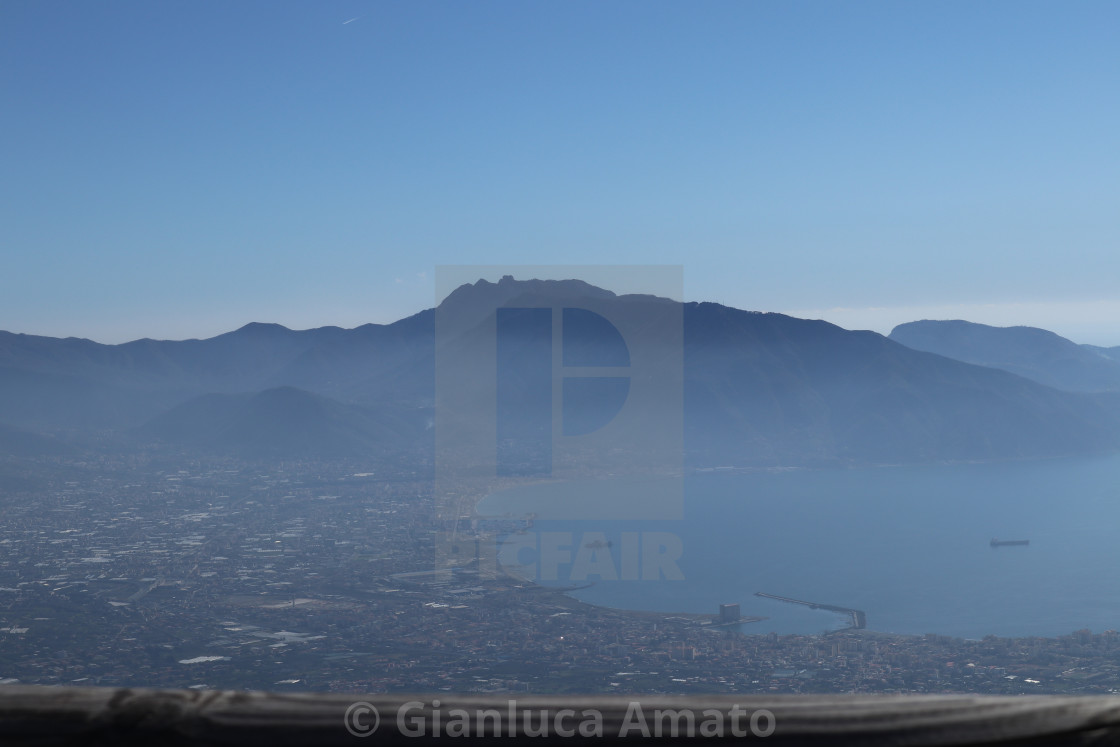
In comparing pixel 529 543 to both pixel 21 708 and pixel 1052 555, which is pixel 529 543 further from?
pixel 21 708

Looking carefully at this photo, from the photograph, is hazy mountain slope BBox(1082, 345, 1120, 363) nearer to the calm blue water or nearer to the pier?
the calm blue water

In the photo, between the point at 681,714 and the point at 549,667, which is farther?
the point at 549,667

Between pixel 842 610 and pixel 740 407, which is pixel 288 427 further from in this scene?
pixel 842 610

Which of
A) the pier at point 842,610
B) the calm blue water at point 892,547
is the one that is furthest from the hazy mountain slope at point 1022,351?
the pier at point 842,610

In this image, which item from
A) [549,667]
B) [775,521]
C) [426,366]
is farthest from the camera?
[426,366]

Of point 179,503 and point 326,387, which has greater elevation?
point 326,387

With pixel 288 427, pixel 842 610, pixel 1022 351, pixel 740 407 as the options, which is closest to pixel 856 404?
pixel 740 407

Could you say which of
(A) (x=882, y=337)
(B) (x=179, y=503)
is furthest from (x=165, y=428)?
(A) (x=882, y=337)

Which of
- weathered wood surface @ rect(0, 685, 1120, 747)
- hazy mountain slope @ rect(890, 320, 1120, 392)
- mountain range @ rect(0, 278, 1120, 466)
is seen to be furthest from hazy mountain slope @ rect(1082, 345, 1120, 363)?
weathered wood surface @ rect(0, 685, 1120, 747)
